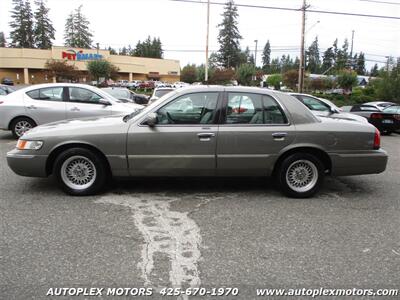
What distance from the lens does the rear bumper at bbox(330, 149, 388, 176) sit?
5316 millimetres

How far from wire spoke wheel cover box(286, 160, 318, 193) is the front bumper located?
→ 3.48 metres

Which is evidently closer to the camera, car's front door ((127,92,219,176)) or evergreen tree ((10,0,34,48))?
car's front door ((127,92,219,176))

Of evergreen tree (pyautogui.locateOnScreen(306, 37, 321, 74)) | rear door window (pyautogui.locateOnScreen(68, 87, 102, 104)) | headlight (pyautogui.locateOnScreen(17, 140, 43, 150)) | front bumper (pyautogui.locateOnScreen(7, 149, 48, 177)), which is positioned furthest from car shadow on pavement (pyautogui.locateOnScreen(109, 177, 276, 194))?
evergreen tree (pyautogui.locateOnScreen(306, 37, 321, 74))

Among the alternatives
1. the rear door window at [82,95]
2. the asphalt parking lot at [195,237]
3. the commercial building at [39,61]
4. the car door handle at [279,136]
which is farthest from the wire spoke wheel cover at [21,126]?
the commercial building at [39,61]

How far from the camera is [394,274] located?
3.27 meters

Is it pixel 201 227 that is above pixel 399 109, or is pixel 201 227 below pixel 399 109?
below

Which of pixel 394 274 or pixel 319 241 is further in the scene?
pixel 319 241

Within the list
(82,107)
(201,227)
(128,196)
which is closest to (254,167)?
(201,227)

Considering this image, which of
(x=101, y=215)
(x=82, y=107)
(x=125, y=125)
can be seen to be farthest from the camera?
(x=82, y=107)

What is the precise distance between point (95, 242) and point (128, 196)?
4.98 ft

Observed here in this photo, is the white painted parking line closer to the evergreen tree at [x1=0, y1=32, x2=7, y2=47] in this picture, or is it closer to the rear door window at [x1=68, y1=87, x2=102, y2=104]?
the rear door window at [x1=68, y1=87, x2=102, y2=104]

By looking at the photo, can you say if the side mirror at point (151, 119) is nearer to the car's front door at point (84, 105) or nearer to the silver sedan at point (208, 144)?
the silver sedan at point (208, 144)

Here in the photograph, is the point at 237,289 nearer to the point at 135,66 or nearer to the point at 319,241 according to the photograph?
the point at 319,241

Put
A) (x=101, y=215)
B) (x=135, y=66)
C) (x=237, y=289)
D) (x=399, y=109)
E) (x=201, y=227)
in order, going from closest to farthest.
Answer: (x=237, y=289) < (x=201, y=227) < (x=101, y=215) < (x=399, y=109) < (x=135, y=66)
